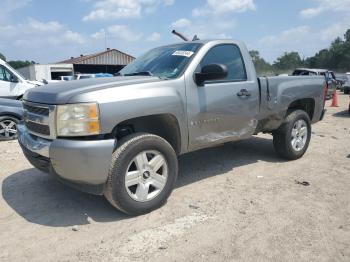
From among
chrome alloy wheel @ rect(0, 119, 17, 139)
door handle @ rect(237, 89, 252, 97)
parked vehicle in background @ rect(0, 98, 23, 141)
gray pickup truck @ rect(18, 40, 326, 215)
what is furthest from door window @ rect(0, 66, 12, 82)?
door handle @ rect(237, 89, 252, 97)

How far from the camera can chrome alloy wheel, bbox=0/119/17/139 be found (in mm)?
8172

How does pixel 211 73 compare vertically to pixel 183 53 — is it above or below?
below

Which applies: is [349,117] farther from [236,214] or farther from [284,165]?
[236,214]

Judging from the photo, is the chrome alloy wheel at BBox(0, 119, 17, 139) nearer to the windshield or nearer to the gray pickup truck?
the gray pickup truck

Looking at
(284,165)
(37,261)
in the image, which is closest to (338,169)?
(284,165)

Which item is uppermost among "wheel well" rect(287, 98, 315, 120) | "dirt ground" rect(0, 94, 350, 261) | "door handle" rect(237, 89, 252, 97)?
"door handle" rect(237, 89, 252, 97)

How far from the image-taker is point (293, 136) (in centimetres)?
607

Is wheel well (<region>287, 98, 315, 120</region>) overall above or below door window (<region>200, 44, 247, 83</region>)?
below

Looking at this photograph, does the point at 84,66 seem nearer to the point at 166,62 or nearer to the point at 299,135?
the point at 299,135

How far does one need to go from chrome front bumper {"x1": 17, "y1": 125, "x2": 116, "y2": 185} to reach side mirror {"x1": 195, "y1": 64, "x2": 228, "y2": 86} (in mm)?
1386

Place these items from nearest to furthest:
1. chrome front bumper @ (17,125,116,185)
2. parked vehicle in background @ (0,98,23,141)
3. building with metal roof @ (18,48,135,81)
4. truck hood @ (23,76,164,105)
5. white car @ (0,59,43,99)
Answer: chrome front bumper @ (17,125,116,185)
truck hood @ (23,76,164,105)
parked vehicle in background @ (0,98,23,141)
white car @ (0,59,43,99)
building with metal roof @ (18,48,135,81)

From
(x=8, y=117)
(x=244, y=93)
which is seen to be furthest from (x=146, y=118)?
(x=8, y=117)

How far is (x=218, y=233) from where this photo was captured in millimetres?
3525

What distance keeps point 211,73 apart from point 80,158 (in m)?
1.79
